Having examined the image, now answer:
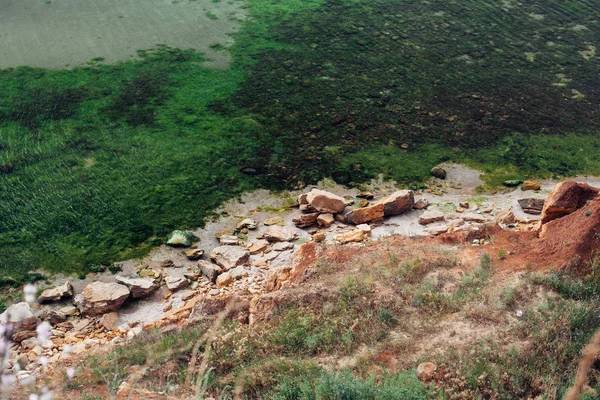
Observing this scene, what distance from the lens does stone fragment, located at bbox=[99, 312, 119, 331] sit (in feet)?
23.0

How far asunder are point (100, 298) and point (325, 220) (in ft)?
11.5

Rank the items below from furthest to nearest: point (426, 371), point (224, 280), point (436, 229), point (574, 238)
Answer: point (436, 229) → point (224, 280) → point (574, 238) → point (426, 371)

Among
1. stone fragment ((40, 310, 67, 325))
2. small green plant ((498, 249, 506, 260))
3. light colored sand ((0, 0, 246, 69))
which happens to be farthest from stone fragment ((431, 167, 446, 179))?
stone fragment ((40, 310, 67, 325))

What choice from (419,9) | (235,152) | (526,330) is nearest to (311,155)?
(235,152)

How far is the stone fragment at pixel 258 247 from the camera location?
8.23m

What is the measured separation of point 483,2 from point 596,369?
637 inches

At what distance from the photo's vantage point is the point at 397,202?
8992 mm

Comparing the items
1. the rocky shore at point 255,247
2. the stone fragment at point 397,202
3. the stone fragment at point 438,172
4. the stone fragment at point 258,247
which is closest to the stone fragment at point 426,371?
the rocky shore at point 255,247

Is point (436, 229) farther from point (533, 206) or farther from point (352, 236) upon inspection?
point (533, 206)

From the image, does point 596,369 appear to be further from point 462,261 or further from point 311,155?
point 311,155

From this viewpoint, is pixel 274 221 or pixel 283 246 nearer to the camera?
pixel 283 246

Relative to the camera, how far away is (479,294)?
587 centimetres

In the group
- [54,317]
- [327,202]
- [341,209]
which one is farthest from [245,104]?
[54,317]

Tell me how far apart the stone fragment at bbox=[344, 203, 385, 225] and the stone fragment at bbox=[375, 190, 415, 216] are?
0.15 metres
